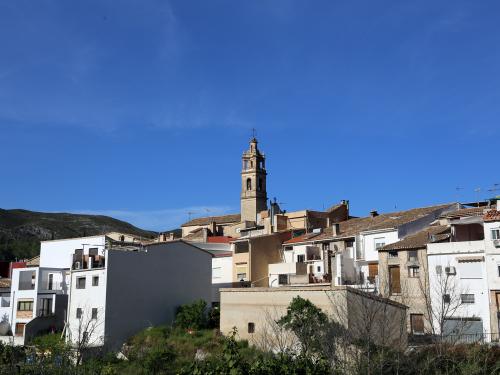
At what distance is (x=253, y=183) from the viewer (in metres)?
75.4

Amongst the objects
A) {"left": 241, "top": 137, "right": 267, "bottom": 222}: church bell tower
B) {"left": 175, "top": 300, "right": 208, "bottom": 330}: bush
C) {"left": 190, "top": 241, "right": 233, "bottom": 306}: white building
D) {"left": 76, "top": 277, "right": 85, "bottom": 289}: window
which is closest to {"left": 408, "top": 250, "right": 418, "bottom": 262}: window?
→ {"left": 175, "top": 300, "right": 208, "bottom": 330}: bush

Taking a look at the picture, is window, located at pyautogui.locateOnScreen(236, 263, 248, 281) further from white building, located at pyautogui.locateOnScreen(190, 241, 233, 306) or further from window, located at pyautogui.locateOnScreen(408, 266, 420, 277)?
window, located at pyautogui.locateOnScreen(408, 266, 420, 277)

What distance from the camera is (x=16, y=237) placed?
375 feet

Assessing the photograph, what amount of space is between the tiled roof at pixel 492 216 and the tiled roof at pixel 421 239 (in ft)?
10.1

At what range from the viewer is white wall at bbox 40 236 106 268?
163 ft

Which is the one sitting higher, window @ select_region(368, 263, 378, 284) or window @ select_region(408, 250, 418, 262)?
window @ select_region(408, 250, 418, 262)

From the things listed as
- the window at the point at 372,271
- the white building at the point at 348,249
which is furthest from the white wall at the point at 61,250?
the window at the point at 372,271

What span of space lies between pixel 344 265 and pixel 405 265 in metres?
5.25

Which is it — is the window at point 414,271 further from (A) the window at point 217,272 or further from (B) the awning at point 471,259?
(A) the window at point 217,272

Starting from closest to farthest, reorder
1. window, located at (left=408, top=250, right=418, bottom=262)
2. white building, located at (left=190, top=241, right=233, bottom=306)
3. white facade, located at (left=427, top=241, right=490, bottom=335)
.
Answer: white facade, located at (left=427, top=241, right=490, bottom=335) → window, located at (left=408, top=250, right=418, bottom=262) → white building, located at (left=190, top=241, right=233, bottom=306)

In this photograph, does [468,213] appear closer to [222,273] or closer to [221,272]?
[222,273]

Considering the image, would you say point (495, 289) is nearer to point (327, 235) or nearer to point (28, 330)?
point (327, 235)

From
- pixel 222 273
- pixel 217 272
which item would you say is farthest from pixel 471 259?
pixel 217 272

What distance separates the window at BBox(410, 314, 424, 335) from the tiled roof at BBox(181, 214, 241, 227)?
135 feet
